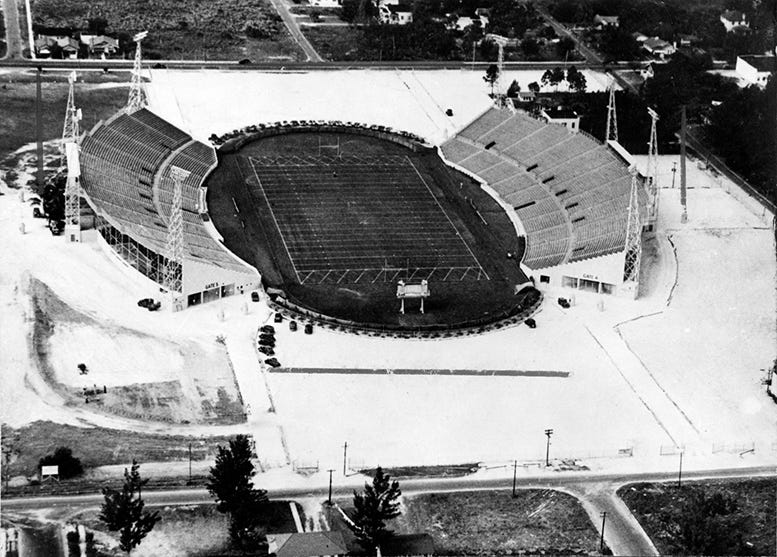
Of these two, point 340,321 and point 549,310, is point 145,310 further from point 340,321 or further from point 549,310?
point 549,310

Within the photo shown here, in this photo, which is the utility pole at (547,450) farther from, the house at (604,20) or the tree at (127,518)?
the house at (604,20)

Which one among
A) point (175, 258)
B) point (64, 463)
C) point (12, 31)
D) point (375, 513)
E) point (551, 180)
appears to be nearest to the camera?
point (375, 513)

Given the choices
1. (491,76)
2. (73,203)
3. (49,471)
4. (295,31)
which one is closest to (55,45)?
(295,31)

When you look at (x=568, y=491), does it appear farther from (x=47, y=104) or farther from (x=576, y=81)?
(x=47, y=104)

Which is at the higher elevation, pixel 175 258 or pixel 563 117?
pixel 563 117

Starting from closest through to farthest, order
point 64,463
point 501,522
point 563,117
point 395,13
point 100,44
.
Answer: point 501,522 < point 64,463 < point 563,117 < point 100,44 < point 395,13

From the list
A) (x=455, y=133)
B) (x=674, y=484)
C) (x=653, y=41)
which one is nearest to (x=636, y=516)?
(x=674, y=484)

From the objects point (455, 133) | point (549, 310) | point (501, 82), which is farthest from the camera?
point (501, 82)
